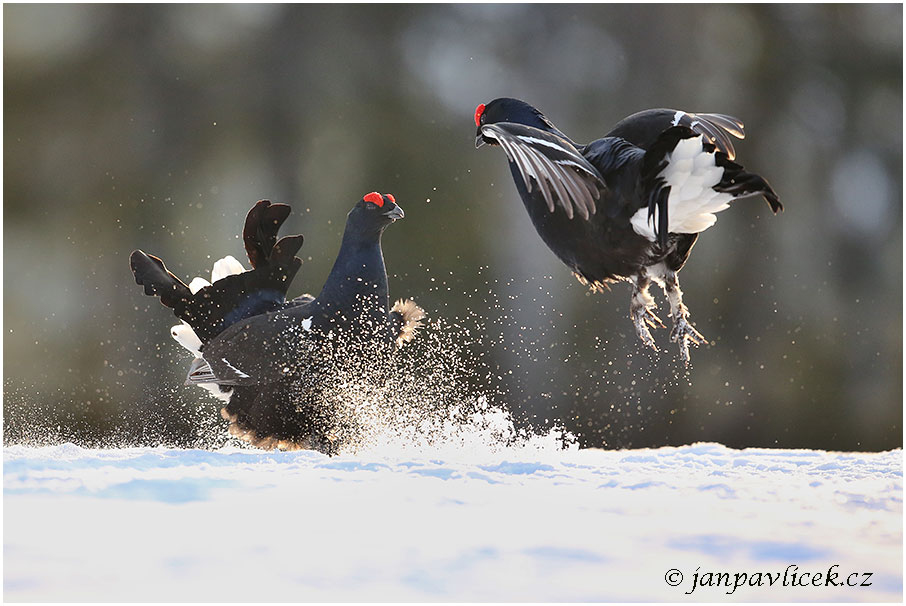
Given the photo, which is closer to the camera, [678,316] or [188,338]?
[678,316]

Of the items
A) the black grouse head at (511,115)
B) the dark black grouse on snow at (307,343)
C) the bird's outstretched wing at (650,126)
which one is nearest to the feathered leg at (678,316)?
the bird's outstretched wing at (650,126)

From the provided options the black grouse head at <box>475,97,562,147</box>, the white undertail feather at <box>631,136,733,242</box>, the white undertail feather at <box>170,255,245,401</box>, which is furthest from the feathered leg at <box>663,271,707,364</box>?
the white undertail feather at <box>170,255,245,401</box>

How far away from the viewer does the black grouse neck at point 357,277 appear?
1.76m

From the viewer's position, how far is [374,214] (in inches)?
70.9

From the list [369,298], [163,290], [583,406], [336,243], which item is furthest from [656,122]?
[336,243]

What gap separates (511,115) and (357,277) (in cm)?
49

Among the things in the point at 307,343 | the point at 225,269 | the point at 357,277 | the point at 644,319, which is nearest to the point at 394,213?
the point at 357,277

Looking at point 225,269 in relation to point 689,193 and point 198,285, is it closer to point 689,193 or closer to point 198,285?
point 198,285

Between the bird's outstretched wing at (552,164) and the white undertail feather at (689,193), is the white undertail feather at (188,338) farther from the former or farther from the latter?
the white undertail feather at (689,193)

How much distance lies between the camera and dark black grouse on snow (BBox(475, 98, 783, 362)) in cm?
134

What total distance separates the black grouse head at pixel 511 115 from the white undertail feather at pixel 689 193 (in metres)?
0.22

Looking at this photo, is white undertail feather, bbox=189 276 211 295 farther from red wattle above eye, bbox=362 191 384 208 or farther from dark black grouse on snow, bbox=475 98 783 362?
dark black grouse on snow, bbox=475 98 783 362

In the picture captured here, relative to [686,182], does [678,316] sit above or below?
below

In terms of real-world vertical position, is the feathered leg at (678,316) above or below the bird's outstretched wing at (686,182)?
below
